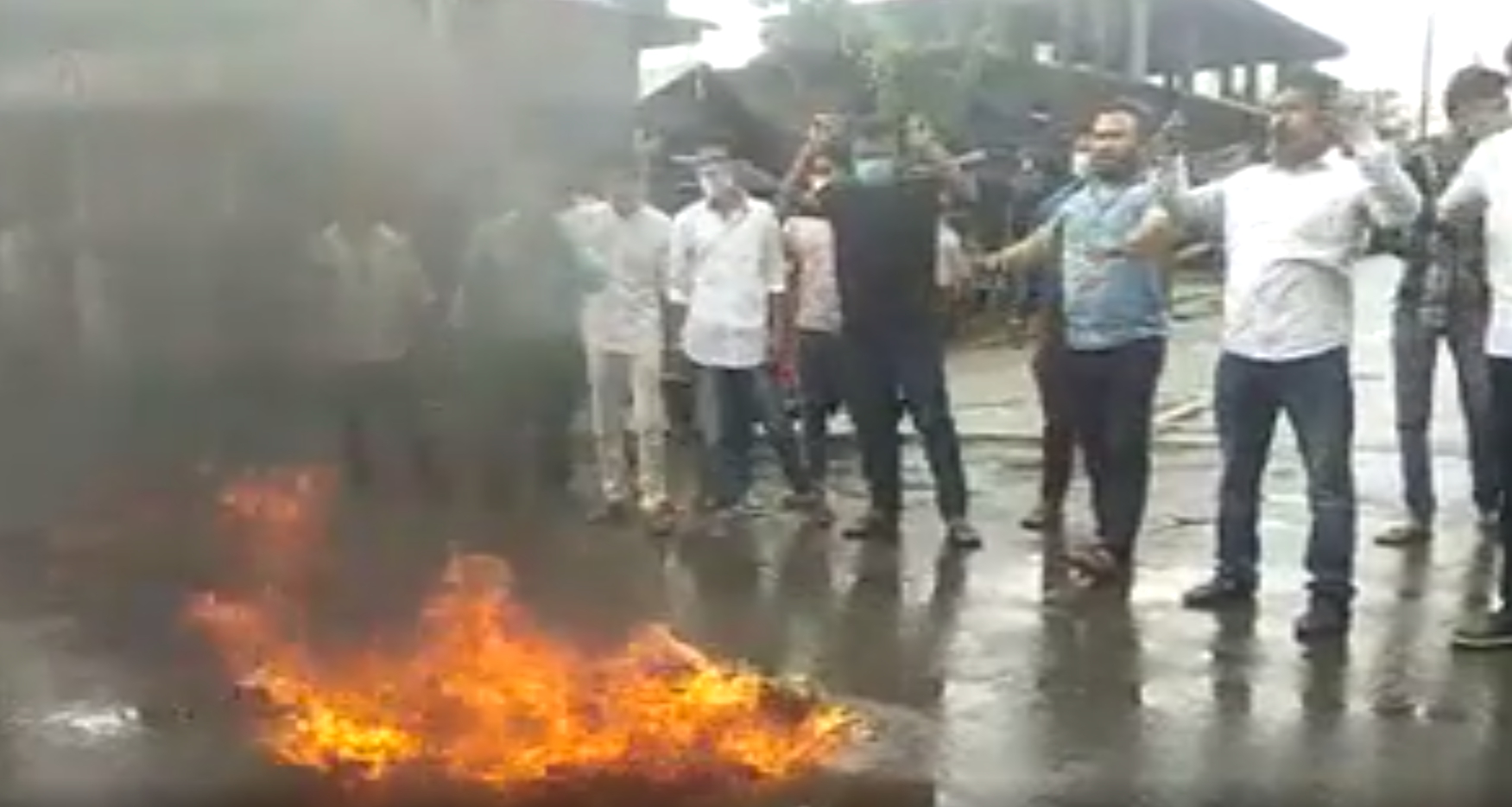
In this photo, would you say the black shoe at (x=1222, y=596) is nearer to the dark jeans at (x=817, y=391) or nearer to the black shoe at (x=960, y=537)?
the black shoe at (x=960, y=537)

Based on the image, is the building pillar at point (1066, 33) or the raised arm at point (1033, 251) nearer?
the building pillar at point (1066, 33)

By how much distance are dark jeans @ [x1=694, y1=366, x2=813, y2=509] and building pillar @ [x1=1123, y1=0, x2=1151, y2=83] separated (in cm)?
224

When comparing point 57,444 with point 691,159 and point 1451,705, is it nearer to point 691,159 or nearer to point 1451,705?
point 691,159

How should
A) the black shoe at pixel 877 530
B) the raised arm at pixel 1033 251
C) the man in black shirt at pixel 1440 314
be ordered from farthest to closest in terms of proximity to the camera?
the black shoe at pixel 877 530 → the raised arm at pixel 1033 251 → the man in black shirt at pixel 1440 314

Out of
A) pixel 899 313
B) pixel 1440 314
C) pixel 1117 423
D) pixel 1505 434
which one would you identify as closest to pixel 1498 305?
pixel 1505 434

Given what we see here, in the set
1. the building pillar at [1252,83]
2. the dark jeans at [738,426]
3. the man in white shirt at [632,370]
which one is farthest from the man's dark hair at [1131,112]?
the dark jeans at [738,426]

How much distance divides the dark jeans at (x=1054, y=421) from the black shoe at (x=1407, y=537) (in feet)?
3.25

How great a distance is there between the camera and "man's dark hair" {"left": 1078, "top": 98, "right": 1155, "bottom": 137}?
6.01 m

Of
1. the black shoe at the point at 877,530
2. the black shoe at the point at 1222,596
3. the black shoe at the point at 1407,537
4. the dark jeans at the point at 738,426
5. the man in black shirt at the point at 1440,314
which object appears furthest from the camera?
the dark jeans at the point at 738,426

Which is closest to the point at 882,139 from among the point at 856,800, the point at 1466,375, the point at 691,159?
the point at 691,159

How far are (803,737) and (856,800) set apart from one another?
384 millimetres

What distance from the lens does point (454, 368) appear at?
6.37m

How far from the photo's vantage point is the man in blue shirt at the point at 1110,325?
636 cm

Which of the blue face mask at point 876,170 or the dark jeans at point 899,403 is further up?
the blue face mask at point 876,170
